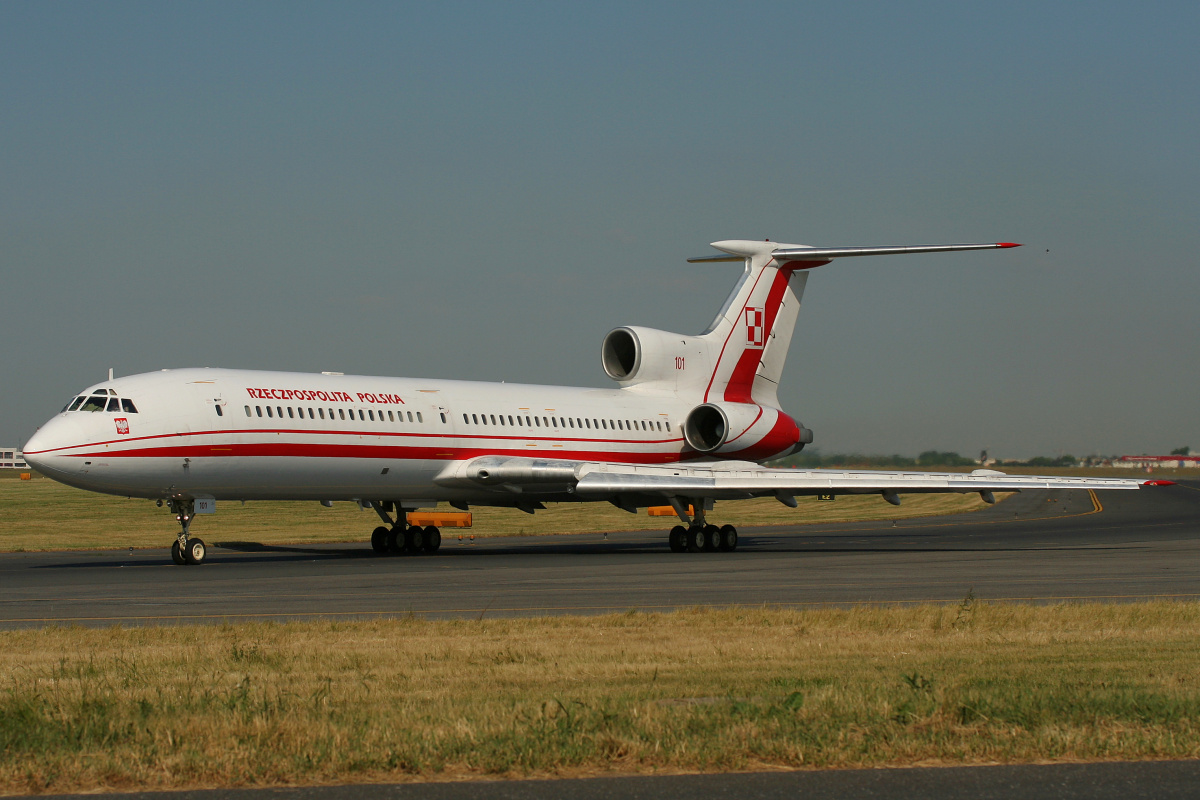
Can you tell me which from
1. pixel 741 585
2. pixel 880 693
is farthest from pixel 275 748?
pixel 741 585

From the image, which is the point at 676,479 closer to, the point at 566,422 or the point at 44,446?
the point at 566,422

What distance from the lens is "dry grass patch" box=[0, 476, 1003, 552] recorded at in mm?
37906

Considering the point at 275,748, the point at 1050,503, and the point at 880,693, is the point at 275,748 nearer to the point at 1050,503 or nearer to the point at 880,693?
the point at 880,693

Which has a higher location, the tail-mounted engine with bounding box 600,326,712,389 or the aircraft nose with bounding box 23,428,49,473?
the tail-mounted engine with bounding box 600,326,712,389

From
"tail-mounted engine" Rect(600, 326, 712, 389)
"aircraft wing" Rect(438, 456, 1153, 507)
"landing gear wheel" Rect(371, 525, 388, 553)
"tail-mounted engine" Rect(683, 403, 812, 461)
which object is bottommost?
"landing gear wheel" Rect(371, 525, 388, 553)

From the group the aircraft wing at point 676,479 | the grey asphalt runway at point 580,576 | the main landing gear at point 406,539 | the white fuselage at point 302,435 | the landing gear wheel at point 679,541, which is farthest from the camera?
the landing gear wheel at point 679,541

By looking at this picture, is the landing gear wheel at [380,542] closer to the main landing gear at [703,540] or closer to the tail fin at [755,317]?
the main landing gear at [703,540]

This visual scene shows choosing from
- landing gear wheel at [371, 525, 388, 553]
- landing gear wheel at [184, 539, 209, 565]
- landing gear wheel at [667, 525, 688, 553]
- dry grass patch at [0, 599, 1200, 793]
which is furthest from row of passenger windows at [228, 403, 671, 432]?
dry grass patch at [0, 599, 1200, 793]

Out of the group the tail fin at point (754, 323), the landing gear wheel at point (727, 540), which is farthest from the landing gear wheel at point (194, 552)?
the tail fin at point (754, 323)

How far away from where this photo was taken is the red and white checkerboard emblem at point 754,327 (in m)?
39.4

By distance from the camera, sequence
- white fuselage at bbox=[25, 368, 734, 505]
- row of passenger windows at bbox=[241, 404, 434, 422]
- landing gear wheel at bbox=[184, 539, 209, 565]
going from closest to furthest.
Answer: white fuselage at bbox=[25, 368, 734, 505] → landing gear wheel at bbox=[184, 539, 209, 565] → row of passenger windows at bbox=[241, 404, 434, 422]

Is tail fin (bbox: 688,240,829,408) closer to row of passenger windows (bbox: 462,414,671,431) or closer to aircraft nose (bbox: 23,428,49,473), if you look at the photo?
row of passenger windows (bbox: 462,414,671,431)

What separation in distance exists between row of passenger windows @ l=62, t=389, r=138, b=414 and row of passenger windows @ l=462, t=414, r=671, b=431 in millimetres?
8732

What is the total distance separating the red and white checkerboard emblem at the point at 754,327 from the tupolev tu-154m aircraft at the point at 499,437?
6 centimetres
